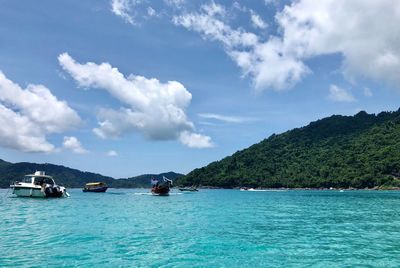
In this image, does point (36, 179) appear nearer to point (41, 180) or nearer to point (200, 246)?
point (41, 180)

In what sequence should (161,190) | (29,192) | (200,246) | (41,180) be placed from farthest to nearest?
(161,190) → (41,180) → (29,192) → (200,246)

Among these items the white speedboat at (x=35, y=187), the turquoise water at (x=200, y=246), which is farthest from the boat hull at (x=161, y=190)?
the turquoise water at (x=200, y=246)

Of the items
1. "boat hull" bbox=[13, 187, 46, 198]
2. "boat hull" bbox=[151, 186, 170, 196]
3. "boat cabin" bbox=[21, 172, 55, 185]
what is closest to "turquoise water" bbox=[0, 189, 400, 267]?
"boat hull" bbox=[13, 187, 46, 198]

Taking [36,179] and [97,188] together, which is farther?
[97,188]

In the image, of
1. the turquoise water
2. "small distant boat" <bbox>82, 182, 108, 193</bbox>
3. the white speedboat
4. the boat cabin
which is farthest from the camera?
"small distant boat" <bbox>82, 182, 108, 193</bbox>

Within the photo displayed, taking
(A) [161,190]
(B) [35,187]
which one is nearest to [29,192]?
(B) [35,187]

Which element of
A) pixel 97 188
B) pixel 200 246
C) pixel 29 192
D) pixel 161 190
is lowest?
pixel 200 246

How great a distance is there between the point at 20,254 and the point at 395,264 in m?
21.2

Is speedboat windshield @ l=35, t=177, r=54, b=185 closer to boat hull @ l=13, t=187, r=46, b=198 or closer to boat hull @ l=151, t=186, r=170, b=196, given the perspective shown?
boat hull @ l=13, t=187, r=46, b=198

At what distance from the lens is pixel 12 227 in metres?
36.4

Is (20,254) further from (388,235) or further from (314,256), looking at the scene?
(388,235)

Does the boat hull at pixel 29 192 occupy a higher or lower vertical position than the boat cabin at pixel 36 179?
lower

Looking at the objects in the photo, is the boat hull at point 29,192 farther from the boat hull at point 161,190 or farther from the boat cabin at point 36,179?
the boat hull at point 161,190

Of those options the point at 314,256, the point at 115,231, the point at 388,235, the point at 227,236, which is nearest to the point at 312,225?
the point at 388,235
